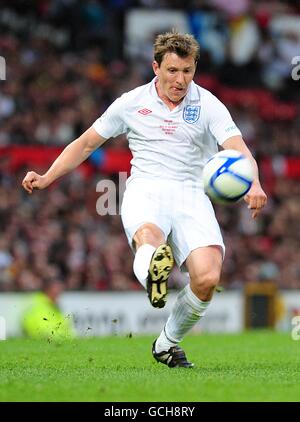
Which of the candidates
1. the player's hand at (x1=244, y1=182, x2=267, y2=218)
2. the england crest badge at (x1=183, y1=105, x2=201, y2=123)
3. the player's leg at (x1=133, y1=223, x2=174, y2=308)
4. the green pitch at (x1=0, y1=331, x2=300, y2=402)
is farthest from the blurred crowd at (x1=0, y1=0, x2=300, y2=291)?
the player's hand at (x1=244, y1=182, x2=267, y2=218)

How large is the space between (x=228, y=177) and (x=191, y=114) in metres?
0.85

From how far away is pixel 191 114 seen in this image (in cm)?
909

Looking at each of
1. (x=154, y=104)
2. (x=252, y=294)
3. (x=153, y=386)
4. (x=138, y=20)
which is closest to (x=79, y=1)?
(x=138, y=20)

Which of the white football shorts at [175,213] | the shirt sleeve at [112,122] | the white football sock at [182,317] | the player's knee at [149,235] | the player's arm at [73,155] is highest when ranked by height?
the shirt sleeve at [112,122]

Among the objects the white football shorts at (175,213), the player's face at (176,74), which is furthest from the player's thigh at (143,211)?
the player's face at (176,74)

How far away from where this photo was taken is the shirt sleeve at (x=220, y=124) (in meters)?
8.96

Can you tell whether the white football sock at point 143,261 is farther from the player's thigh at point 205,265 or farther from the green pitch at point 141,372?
the green pitch at point 141,372

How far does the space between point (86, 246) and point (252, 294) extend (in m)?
3.06

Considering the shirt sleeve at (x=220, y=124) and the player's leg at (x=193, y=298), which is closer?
the player's leg at (x=193, y=298)

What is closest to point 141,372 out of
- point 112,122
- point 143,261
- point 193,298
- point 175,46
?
point 193,298

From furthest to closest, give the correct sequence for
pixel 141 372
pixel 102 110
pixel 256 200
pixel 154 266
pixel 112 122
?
pixel 102 110 < pixel 112 122 < pixel 141 372 < pixel 256 200 < pixel 154 266

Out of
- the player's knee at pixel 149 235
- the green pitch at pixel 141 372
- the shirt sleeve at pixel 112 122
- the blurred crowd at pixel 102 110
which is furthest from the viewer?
the blurred crowd at pixel 102 110

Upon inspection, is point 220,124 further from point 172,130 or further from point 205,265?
point 205,265

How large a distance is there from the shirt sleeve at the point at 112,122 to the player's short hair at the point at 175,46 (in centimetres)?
49
